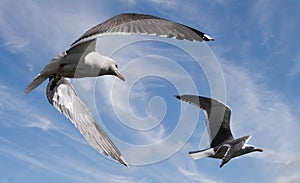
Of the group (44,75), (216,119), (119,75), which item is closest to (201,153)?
(216,119)

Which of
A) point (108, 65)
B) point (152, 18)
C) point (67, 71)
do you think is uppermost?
point (152, 18)

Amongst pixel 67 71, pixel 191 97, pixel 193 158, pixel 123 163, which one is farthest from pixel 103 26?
pixel 191 97

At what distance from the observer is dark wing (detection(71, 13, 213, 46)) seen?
255 inches

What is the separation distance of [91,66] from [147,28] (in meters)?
2.11

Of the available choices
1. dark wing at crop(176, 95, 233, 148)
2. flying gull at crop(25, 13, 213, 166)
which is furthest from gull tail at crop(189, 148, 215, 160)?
flying gull at crop(25, 13, 213, 166)

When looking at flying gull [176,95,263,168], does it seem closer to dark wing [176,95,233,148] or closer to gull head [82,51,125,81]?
dark wing [176,95,233,148]

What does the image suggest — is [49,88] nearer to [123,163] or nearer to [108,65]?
[108,65]

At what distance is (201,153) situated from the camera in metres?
11.2

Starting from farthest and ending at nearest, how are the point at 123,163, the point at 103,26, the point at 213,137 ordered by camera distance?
the point at 213,137
the point at 103,26
the point at 123,163

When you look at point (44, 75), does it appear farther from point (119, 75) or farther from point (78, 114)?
point (119, 75)

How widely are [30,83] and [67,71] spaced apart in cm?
95

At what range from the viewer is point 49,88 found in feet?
29.2

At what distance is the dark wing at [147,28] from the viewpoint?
648cm

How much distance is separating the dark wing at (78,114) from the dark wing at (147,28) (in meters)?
1.52
